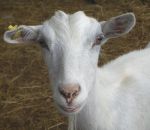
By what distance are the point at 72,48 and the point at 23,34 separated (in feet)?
1.98

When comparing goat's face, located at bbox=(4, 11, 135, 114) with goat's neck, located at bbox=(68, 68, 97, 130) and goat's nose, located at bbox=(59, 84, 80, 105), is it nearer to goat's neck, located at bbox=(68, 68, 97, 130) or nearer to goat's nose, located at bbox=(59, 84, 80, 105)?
goat's nose, located at bbox=(59, 84, 80, 105)

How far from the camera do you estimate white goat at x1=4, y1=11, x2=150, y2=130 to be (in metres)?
3.31

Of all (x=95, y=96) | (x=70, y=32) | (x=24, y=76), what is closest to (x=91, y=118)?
(x=95, y=96)

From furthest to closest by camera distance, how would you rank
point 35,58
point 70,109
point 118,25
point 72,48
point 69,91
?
1. point 35,58
2. point 118,25
3. point 72,48
4. point 70,109
5. point 69,91

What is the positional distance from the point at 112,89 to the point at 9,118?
2.13 meters

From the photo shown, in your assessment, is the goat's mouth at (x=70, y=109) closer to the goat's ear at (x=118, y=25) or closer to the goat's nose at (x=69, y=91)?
the goat's nose at (x=69, y=91)

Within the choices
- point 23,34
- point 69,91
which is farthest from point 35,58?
point 69,91

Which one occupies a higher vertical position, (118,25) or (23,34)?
(118,25)

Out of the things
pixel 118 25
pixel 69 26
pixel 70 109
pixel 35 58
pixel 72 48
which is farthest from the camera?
pixel 35 58

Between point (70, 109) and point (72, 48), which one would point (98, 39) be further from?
point (70, 109)

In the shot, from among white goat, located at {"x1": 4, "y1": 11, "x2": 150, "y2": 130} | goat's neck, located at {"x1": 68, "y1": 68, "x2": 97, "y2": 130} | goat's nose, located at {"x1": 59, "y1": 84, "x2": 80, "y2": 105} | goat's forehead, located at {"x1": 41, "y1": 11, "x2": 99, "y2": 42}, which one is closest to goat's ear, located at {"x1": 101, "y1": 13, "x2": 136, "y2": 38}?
white goat, located at {"x1": 4, "y1": 11, "x2": 150, "y2": 130}

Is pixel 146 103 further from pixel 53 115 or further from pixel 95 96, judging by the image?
pixel 53 115

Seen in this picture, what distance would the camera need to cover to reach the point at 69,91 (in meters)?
3.15

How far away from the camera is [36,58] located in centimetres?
684
